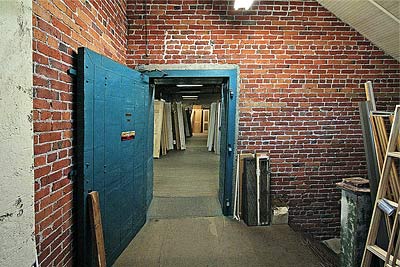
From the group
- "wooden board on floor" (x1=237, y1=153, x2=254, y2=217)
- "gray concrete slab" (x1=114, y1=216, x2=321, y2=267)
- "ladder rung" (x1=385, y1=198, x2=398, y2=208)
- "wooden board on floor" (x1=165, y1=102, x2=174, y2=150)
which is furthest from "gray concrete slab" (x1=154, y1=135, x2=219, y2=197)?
"ladder rung" (x1=385, y1=198, x2=398, y2=208)

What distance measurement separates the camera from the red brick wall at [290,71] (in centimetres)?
371

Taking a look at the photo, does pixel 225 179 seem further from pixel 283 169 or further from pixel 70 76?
pixel 70 76

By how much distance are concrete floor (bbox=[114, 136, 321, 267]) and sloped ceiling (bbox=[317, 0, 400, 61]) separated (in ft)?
9.58

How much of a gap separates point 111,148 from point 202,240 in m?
1.63

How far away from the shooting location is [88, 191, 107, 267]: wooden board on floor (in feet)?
7.06

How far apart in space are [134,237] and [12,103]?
8.06 feet

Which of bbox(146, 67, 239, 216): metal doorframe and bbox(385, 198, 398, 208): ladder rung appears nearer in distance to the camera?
bbox(385, 198, 398, 208): ladder rung

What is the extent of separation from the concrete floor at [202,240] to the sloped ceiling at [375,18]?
292 cm

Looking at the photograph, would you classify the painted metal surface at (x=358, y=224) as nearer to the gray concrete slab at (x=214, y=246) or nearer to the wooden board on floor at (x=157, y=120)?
the gray concrete slab at (x=214, y=246)

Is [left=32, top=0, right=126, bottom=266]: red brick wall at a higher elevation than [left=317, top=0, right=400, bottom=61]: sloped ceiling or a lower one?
lower

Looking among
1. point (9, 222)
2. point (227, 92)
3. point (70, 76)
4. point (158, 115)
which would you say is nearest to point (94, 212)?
point (9, 222)

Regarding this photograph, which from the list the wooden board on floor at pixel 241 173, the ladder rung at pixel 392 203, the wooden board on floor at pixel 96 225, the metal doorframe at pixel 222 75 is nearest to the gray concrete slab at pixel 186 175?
the wooden board on floor at pixel 241 173

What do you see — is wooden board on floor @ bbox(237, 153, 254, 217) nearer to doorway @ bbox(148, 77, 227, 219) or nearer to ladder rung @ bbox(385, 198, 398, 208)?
doorway @ bbox(148, 77, 227, 219)

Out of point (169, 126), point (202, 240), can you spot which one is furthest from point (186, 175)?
point (169, 126)
